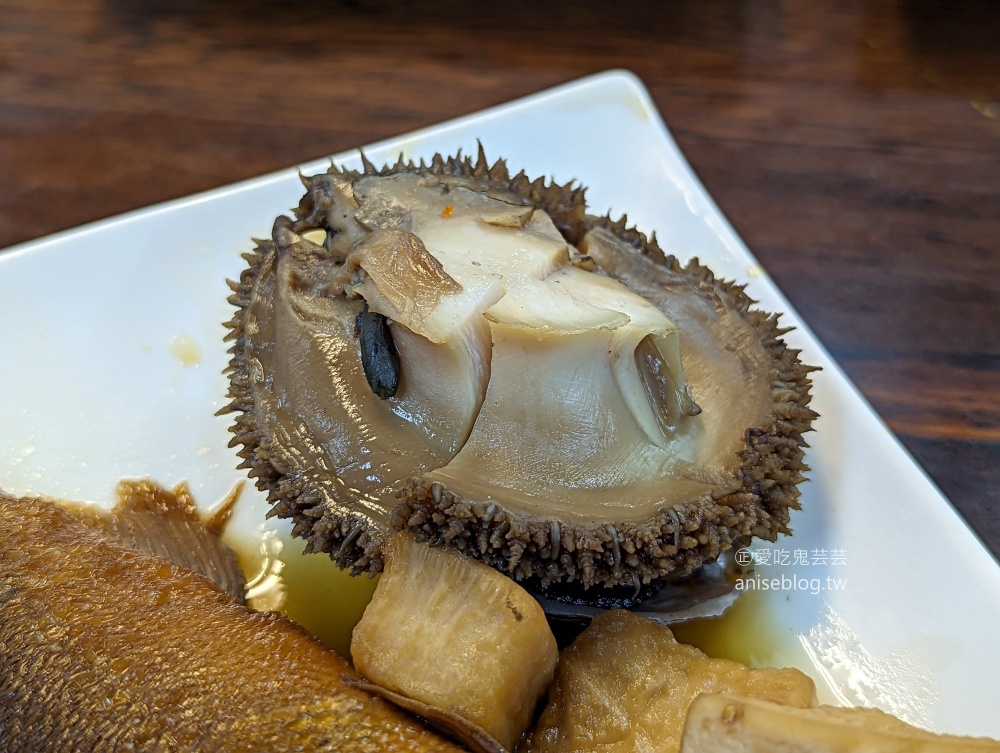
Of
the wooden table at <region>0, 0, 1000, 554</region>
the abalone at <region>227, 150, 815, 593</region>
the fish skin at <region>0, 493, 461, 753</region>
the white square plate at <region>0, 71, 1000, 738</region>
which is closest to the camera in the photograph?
the fish skin at <region>0, 493, 461, 753</region>

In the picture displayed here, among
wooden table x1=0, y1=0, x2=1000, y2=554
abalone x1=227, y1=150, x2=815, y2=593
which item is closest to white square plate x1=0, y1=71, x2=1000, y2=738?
abalone x1=227, y1=150, x2=815, y2=593

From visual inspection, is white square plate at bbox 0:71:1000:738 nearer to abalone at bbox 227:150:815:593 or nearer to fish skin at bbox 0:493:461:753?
abalone at bbox 227:150:815:593

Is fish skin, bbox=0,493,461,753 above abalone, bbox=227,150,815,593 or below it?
below

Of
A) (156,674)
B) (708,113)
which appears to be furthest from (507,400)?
(708,113)

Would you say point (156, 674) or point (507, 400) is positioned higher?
point (507, 400)

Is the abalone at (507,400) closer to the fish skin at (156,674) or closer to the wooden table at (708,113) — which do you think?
the fish skin at (156,674)

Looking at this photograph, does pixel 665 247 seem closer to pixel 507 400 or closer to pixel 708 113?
pixel 507 400
